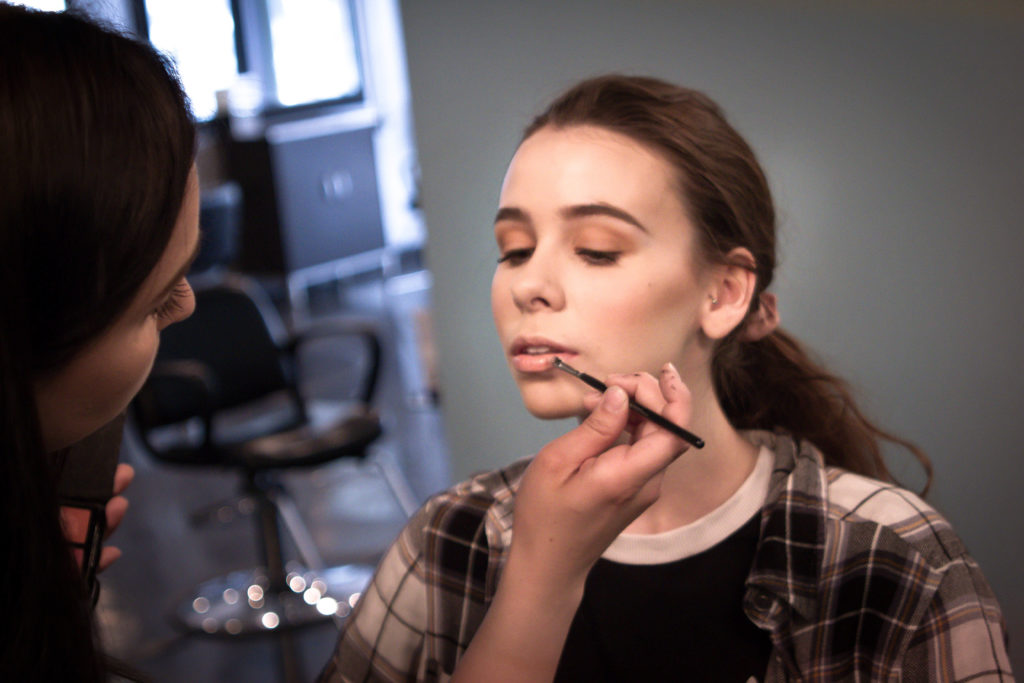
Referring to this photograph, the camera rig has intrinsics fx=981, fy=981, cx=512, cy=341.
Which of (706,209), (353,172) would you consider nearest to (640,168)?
(706,209)

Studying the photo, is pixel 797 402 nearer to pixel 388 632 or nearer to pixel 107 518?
pixel 388 632

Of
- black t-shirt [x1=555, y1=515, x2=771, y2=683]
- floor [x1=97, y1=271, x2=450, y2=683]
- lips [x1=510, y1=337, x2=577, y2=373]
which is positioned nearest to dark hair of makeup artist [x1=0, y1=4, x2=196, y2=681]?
lips [x1=510, y1=337, x2=577, y2=373]

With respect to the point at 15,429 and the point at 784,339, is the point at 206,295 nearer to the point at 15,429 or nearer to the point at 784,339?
the point at 784,339

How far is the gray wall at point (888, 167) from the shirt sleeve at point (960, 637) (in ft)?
0.76

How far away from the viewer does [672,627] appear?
0.97 m

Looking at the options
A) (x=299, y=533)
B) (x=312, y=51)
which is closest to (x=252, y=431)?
(x=299, y=533)

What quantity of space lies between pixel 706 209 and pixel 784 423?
299mm

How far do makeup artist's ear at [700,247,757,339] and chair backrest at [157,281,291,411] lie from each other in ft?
6.45

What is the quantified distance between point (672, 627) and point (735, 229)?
16.1 inches

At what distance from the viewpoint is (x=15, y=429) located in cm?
63

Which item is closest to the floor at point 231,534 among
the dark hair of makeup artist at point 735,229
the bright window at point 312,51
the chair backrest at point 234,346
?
the chair backrest at point 234,346

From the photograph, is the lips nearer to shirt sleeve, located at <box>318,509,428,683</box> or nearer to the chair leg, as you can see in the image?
shirt sleeve, located at <box>318,509,428,683</box>

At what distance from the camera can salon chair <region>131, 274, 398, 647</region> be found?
2512 millimetres

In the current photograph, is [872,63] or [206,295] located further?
[206,295]
